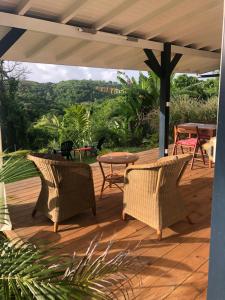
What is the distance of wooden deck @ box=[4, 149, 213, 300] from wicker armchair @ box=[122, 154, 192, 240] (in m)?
0.21

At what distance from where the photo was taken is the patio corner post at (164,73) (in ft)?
20.1

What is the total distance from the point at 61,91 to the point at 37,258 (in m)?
14.0

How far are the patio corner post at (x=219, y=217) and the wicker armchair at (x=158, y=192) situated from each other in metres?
1.51

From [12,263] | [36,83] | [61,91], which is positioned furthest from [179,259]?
[61,91]

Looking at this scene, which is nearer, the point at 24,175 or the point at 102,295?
the point at 102,295

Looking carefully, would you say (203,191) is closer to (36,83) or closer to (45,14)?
(45,14)

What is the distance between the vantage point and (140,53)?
22.2ft

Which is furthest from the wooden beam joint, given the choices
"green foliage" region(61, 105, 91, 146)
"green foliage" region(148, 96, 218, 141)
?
"green foliage" region(148, 96, 218, 141)

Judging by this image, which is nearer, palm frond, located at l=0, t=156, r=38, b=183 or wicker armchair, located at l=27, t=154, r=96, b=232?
palm frond, located at l=0, t=156, r=38, b=183

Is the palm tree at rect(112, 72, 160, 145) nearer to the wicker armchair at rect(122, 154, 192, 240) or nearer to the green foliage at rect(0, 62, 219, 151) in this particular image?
the green foliage at rect(0, 62, 219, 151)

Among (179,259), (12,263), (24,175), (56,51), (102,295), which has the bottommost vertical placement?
(179,259)

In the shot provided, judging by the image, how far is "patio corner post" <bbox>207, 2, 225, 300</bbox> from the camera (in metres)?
1.47

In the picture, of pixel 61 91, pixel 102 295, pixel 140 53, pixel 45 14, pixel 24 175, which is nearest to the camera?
pixel 102 295

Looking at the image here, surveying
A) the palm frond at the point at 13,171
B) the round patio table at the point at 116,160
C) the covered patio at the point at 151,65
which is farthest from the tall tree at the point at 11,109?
the palm frond at the point at 13,171
